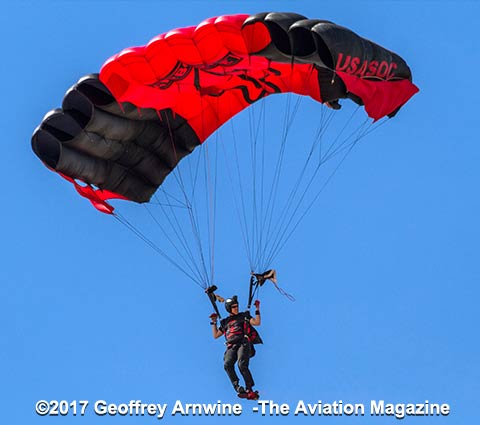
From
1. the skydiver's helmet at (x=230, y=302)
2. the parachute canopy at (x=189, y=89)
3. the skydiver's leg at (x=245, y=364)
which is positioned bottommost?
the skydiver's leg at (x=245, y=364)

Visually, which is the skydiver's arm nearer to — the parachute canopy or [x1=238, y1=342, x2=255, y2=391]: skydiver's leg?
[x1=238, y1=342, x2=255, y2=391]: skydiver's leg

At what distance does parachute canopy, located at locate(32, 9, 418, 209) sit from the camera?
2297 cm

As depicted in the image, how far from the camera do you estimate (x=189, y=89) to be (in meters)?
25.5

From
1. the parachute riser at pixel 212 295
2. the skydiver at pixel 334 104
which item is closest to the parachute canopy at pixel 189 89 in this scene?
the skydiver at pixel 334 104

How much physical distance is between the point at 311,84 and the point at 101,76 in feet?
12.1

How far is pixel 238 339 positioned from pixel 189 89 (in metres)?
4.20

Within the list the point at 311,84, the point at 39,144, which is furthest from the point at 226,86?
the point at 39,144

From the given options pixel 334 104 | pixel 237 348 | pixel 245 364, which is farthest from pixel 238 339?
pixel 334 104

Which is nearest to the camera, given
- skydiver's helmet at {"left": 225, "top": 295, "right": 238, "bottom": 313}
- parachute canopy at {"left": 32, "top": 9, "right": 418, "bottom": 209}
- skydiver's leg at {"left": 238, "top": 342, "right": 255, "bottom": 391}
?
parachute canopy at {"left": 32, "top": 9, "right": 418, "bottom": 209}

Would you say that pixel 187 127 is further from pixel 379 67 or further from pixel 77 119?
pixel 379 67

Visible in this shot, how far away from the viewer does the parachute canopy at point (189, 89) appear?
22969 mm

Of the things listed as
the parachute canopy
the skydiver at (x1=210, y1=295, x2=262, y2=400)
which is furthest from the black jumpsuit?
the parachute canopy

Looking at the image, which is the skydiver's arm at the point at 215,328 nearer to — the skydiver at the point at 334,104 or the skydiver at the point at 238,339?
the skydiver at the point at 238,339

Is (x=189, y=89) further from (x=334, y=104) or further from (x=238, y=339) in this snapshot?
(x=238, y=339)
